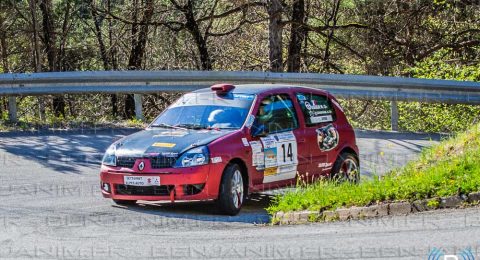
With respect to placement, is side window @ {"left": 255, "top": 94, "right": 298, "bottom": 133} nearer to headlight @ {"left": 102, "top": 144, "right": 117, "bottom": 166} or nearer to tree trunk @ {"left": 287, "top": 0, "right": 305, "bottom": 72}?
headlight @ {"left": 102, "top": 144, "right": 117, "bottom": 166}

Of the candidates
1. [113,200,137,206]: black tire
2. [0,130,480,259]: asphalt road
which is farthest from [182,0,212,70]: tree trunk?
[113,200,137,206]: black tire

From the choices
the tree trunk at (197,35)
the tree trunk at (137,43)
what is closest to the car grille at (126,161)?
the tree trunk at (137,43)

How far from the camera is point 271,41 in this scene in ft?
75.0

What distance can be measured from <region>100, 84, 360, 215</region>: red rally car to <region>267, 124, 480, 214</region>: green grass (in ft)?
1.75

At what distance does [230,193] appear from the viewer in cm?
1064

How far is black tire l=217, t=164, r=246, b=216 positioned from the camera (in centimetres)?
1059

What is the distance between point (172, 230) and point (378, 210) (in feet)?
7.38

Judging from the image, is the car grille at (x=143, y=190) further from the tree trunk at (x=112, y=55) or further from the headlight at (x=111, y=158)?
the tree trunk at (x=112, y=55)

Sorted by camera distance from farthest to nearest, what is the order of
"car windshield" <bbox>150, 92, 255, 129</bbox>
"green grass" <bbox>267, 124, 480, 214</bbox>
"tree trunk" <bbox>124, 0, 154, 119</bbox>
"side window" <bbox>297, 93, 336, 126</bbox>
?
"tree trunk" <bbox>124, 0, 154, 119</bbox>, "side window" <bbox>297, 93, 336, 126</bbox>, "car windshield" <bbox>150, 92, 255, 129</bbox>, "green grass" <bbox>267, 124, 480, 214</bbox>

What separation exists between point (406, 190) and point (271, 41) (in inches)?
524

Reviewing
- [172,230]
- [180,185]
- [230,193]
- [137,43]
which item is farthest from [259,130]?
[137,43]

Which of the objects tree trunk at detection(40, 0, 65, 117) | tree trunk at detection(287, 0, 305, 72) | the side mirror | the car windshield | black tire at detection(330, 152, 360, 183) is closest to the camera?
the side mirror

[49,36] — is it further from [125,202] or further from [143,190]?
[143,190]

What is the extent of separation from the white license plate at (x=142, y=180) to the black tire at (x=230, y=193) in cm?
77
